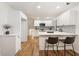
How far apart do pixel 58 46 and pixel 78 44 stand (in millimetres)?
1042

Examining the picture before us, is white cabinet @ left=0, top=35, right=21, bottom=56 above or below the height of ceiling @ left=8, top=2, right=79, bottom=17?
below

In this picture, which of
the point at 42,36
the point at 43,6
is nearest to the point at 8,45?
the point at 42,36

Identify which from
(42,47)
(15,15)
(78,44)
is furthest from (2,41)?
(78,44)

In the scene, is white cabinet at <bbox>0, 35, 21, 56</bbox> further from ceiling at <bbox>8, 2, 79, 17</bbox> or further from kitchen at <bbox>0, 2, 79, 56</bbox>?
ceiling at <bbox>8, 2, 79, 17</bbox>

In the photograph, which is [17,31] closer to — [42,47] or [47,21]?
[42,47]

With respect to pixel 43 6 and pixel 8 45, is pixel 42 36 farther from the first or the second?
pixel 8 45

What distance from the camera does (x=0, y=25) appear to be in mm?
4734

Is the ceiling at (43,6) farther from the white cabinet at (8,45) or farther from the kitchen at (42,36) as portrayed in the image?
the white cabinet at (8,45)

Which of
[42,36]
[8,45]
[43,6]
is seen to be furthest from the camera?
[43,6]

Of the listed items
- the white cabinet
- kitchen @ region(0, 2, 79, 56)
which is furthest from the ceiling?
the white cabinet

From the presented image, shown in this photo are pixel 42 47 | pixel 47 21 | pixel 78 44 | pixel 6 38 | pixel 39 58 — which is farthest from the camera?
pixel 47 21

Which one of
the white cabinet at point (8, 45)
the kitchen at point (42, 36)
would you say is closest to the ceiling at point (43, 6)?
the kitchen at point (42, 36)

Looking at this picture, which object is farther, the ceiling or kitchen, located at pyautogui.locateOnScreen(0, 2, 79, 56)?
the ceiling

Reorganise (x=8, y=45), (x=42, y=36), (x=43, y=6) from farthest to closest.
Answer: (x=43, y=6), (x=42, y=36), (x=8, y=45)
